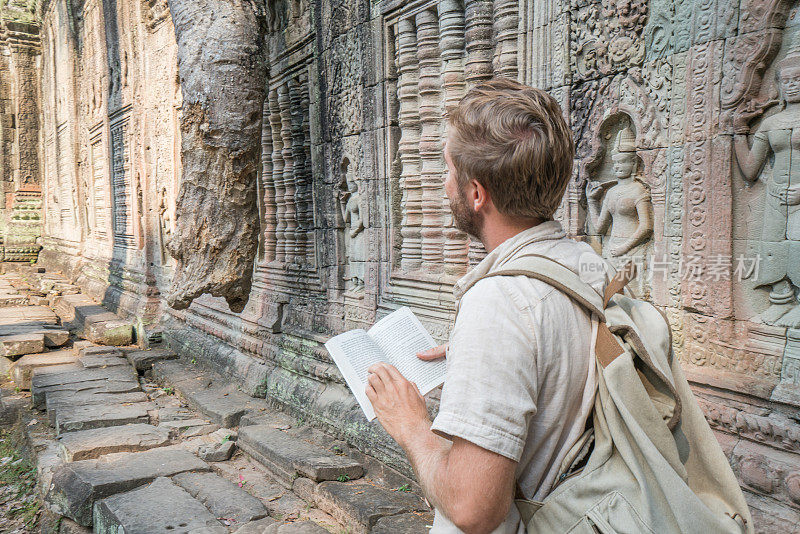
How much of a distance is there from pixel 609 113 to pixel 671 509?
2.39 meters

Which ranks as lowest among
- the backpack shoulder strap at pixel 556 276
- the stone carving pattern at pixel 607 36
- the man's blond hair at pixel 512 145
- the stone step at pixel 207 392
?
the stone step at pixel 207 392

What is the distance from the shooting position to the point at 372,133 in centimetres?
492

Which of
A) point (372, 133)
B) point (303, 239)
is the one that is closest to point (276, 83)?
point (303, 239)

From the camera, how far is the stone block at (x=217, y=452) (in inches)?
186

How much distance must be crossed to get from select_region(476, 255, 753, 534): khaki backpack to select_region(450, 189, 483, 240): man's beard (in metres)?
0.14

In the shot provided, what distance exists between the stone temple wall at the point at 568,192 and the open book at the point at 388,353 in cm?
166

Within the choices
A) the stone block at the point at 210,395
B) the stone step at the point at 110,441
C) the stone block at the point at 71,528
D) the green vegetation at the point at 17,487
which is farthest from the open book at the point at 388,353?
the stone block at the point at 210,395

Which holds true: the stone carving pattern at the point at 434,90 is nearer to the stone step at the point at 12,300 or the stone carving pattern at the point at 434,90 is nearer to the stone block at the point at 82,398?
the stone block at the point at 82,398

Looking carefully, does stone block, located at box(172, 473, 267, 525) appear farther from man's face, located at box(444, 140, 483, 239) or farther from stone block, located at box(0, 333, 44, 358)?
stone block, located at box(0, 333, 44, 358)

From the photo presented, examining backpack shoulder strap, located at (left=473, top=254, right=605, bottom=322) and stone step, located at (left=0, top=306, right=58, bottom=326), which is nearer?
backpack shoulder strap, located at (left=473, top=254, right=605, bottom=322)

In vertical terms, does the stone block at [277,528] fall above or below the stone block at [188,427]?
above

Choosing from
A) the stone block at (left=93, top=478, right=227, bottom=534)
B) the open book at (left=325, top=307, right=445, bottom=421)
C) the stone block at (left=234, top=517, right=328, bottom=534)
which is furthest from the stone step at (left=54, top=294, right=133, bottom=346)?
the open book at (left=325, top=307, right=445, bottom=421)

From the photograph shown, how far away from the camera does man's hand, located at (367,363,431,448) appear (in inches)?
56.9

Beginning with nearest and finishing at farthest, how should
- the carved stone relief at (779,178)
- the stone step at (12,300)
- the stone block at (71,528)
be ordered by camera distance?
the carved stone relief at (779,178) → the stone block at (71,528) → the stone step at (12,300)
